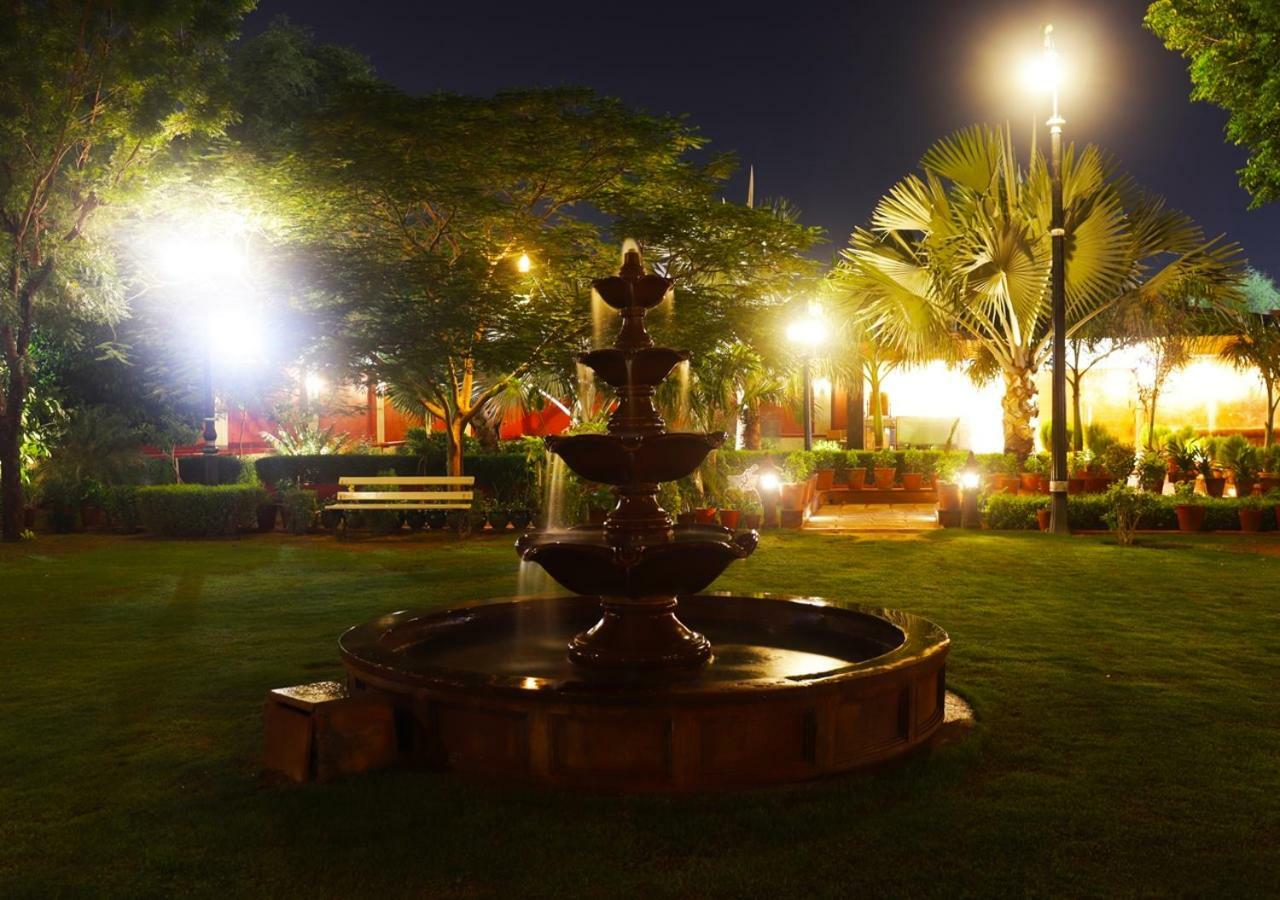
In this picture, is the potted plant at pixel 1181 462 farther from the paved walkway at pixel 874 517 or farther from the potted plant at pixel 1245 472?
the paved walkway at pixel 874 517

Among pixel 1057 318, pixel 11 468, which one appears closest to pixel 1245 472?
pixel 1057 318

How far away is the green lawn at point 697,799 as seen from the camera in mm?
3732

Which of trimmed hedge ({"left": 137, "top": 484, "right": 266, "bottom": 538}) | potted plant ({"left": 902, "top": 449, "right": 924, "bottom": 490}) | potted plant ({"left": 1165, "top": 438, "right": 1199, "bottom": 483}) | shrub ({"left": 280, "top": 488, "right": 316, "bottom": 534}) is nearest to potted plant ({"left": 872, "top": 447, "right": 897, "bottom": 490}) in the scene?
potted plant ({"left": 902, "top": 449, "right": 924, "bottom": 490})

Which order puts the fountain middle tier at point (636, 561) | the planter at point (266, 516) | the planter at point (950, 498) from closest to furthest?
the fountain middle tier at point (636, 561) → the planter at point (950, 498) → the planter at point (266, 516)

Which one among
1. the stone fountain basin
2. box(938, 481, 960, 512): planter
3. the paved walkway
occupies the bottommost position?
the stone fountain basin

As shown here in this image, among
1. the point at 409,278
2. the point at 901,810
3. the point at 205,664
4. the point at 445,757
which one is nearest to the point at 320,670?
the point at 205,664

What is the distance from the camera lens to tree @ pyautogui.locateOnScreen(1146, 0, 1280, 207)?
599 inches

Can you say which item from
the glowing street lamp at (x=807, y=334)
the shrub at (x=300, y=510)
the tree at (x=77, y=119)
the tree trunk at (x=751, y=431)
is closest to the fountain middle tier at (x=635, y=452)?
the shrub at (x=300, y=510)

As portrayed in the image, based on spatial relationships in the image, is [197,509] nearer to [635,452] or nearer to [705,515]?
[705,515]

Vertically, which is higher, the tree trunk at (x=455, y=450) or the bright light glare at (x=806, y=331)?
the bright light glare at (x=806, y=331)

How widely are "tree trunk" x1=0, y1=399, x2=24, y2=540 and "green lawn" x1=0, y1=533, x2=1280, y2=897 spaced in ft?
30.0

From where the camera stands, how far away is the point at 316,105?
24.1 meters

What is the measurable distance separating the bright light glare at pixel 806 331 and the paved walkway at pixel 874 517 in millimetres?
3163

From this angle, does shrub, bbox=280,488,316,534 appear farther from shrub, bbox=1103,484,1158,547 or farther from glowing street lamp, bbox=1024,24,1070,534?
shrub, bbox=1103,484,1158,547
